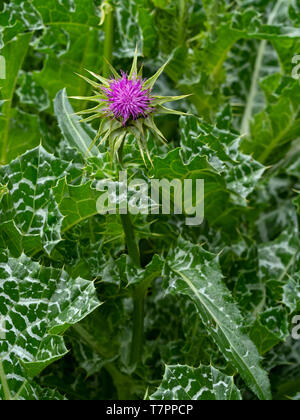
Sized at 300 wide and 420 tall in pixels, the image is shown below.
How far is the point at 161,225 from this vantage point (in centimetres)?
127

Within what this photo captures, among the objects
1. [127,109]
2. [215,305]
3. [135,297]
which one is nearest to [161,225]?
[135,297]

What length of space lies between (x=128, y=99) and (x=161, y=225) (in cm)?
42

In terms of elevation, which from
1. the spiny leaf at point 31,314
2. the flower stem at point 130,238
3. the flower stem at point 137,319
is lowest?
the flower stem at point 137,319

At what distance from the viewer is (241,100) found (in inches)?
64.2

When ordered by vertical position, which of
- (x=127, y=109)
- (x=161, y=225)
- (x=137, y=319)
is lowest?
(x=137, y=319)

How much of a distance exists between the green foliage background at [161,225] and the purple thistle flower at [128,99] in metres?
0.16

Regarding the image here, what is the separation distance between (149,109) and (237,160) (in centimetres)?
34

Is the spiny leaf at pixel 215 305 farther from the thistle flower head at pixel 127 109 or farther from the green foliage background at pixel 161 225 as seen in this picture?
the thistle flower head at pixel 127 109

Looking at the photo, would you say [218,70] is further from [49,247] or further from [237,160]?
[49,247]

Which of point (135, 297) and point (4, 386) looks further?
point (135, 297)

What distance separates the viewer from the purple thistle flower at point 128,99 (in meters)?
0.90

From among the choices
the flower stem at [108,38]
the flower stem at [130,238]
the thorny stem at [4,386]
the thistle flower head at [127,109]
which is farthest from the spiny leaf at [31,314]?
the flower stem at [108,38]

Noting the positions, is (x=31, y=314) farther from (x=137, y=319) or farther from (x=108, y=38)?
(x=108, y=38)
